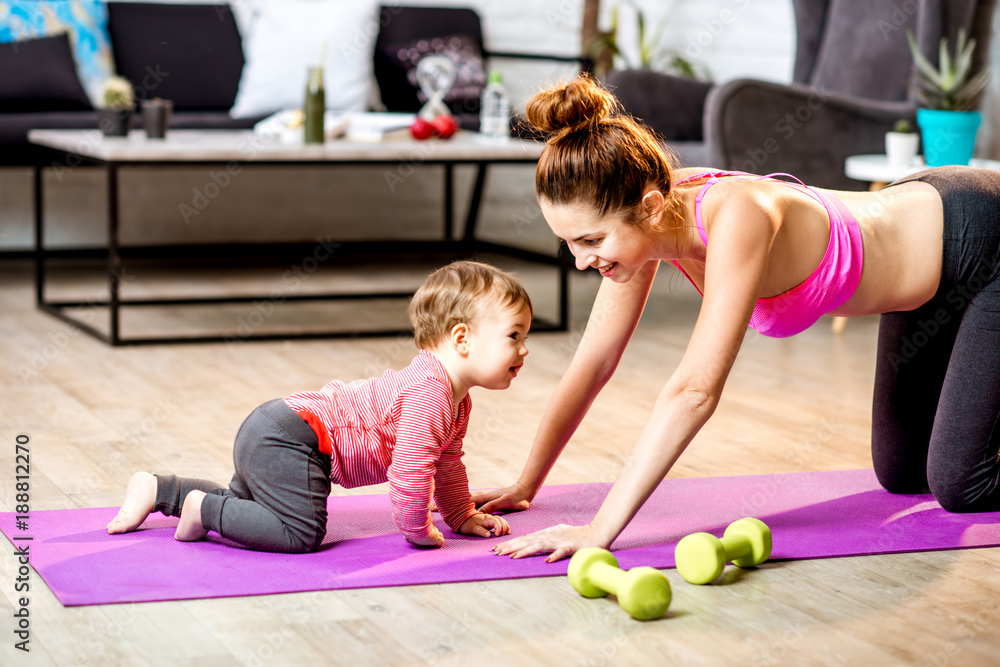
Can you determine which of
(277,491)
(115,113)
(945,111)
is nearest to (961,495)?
(277,491)

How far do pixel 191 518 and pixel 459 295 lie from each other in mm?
464

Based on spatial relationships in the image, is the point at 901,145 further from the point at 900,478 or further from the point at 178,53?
the point at 178,53

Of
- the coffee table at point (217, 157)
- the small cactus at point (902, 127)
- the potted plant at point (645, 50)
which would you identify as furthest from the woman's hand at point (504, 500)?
the potted plant at point (645, 50)

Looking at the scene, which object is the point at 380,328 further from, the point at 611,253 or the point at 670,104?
the point at 611,253

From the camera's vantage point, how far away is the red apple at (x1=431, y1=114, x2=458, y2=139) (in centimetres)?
352

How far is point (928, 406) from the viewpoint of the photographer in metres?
2.07

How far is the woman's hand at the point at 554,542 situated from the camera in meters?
1.63

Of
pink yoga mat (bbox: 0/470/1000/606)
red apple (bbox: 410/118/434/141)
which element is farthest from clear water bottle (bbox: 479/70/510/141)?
pink yoga mat (bbox: 0/470/1000/606)

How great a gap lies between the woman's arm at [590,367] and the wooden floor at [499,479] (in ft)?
0.33

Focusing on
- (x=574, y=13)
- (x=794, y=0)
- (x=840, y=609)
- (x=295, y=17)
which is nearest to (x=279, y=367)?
(x=840, y=609)

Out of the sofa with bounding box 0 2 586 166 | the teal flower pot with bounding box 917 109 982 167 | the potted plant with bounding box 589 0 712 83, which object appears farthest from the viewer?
the potted plant with bounding box 589 0 712 83

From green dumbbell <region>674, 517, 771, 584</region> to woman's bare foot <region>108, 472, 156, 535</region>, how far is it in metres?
0.71

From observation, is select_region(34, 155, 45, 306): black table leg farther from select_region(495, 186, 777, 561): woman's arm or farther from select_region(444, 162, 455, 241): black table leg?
select_region(495, 186, 777, 561): woman's arm

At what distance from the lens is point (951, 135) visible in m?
3.69
